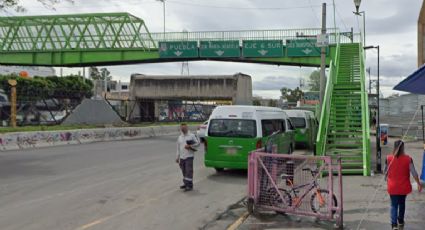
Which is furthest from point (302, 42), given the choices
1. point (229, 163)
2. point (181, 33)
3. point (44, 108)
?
point (229, 163)

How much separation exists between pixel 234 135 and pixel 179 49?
25343mm

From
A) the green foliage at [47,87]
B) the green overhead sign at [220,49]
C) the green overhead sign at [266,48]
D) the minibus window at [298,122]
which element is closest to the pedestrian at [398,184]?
the minibus window at [298,122]

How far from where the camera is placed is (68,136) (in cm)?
2494

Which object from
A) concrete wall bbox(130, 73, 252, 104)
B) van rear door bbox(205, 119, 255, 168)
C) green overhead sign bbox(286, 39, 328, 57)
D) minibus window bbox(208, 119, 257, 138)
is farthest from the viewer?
concrete wall bbox(130, 73, 252, 104)

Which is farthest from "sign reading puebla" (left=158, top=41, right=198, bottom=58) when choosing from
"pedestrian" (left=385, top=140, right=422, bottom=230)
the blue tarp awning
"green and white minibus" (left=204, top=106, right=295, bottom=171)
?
"pedestrian" (left=385, top=140, right=422, bottom=230)

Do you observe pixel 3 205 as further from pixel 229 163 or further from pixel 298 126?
pixel 298 126

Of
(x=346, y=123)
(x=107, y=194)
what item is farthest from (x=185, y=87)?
(x=107, y=194)

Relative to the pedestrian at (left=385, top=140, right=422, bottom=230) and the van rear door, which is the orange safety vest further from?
the van rear door

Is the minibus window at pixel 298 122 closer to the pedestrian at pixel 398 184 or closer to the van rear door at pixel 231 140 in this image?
the van rear door at pixel 231 140

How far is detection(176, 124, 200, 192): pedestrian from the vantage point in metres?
11.4

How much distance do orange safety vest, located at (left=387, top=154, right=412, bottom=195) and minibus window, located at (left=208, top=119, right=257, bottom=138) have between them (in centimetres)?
667

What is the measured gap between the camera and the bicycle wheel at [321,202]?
787 cm

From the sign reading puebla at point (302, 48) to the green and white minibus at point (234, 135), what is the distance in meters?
21.2

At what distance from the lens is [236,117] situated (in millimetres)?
14234
